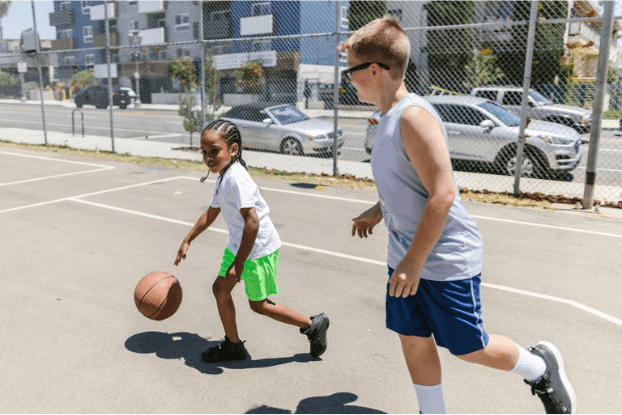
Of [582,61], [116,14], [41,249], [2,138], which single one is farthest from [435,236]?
[116,14]

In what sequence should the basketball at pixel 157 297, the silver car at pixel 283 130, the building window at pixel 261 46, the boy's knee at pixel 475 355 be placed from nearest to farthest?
the boy's knee at pixel 475 355 → the basketball at pixel 157 297 → the silver car at pixel 283 130 → the building window at pixel 261 46

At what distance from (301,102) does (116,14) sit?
38339 millimetres

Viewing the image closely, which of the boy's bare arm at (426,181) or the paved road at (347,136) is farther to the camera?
the paved road at (347,136)

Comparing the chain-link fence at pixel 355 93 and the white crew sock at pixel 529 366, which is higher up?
the chain-link fence at pixel 355 93

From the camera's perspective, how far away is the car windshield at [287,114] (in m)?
14.3

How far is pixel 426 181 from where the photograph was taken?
2.14 meters

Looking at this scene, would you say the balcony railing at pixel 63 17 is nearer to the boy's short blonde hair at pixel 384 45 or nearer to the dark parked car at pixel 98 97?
the dark parked car at pixel 98 97

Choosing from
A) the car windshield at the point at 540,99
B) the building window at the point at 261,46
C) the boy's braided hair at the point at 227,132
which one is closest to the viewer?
the boy's braided hair at the point at 227,132

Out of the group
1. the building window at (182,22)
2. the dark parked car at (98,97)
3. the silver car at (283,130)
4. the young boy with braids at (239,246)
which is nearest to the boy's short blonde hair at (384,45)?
the young boy with braids at (239,246)

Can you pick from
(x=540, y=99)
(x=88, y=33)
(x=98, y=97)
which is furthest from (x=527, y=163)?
(x=88, y=33)

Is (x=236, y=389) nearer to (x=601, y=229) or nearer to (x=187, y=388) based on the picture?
(x=187, y=388)

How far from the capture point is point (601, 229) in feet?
22.9

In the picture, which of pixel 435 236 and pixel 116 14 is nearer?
pixel 435 236

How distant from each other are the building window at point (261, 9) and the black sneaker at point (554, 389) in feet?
122
